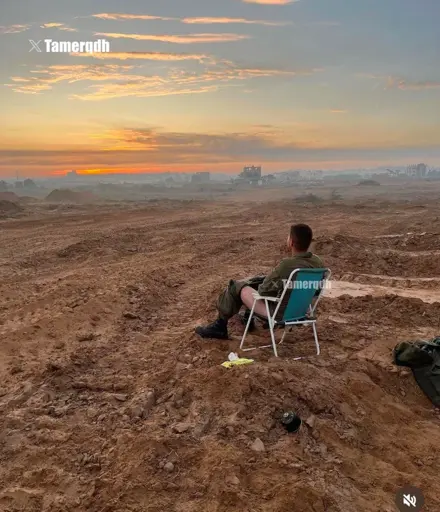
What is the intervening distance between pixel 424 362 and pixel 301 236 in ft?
6.04

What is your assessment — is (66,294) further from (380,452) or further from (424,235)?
(424,235)

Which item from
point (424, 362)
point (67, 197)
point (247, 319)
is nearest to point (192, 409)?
point (247, 319)

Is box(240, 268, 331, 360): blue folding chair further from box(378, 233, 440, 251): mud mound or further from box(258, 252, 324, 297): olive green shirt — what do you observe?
box(378, 233, 440, 251): mud mound

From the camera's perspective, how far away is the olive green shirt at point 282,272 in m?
5.22

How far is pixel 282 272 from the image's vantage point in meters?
5.23

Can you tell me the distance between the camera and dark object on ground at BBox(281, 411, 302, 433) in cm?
395

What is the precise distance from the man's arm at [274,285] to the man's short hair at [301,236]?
30 centimetres

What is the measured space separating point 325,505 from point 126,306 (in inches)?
207

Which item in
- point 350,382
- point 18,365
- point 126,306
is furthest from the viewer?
point 126,306

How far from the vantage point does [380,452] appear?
12.7ft

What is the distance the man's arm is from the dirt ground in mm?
713

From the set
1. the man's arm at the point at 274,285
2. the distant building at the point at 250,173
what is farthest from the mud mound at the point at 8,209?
the distant building at the point at 250,173

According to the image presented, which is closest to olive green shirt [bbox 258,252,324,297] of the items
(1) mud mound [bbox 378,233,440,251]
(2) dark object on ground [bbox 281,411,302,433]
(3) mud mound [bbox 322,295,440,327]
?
(2) dark object on ground [bbox 281,411,302,433]

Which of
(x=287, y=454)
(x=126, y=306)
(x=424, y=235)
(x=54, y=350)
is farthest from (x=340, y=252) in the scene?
(x=287, y=454)
